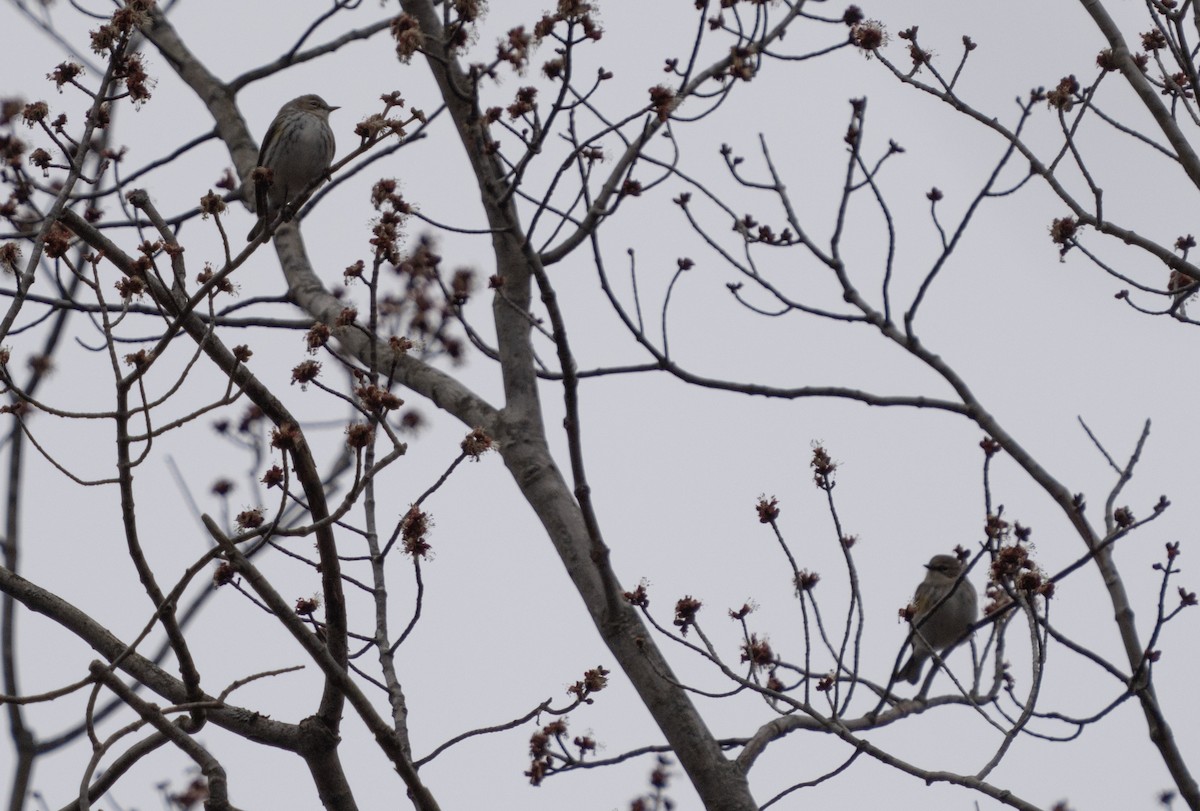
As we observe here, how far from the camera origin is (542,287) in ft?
15.0

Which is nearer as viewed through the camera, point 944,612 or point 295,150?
point 295,150

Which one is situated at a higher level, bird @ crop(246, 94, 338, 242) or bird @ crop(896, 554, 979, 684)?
bird @ crop(246, 94, 338, 242)

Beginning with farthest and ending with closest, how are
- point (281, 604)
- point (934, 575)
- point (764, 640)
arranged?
point (934, 575) < point (764, 640) < point (281, 604)

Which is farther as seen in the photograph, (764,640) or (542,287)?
(764,640)

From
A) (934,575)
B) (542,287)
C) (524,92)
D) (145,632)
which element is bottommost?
(145,632)

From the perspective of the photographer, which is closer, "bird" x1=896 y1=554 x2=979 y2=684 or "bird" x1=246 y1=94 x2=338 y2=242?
"bird" x1=246 y1=94 x2=338 y2=242

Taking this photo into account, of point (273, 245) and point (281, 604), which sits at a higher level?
point (273, 245)

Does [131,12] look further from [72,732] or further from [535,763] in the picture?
[535,763]

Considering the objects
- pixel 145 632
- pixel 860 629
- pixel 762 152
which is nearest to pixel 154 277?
pixel 145 632

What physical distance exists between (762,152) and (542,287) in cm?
156

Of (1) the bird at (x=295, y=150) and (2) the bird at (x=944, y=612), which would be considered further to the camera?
(2) the bird at (x=944, y=612)

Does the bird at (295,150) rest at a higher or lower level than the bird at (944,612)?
higher

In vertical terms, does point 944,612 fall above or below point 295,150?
below

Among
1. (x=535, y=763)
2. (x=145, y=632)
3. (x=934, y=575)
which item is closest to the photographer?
(x=145, y=632)
